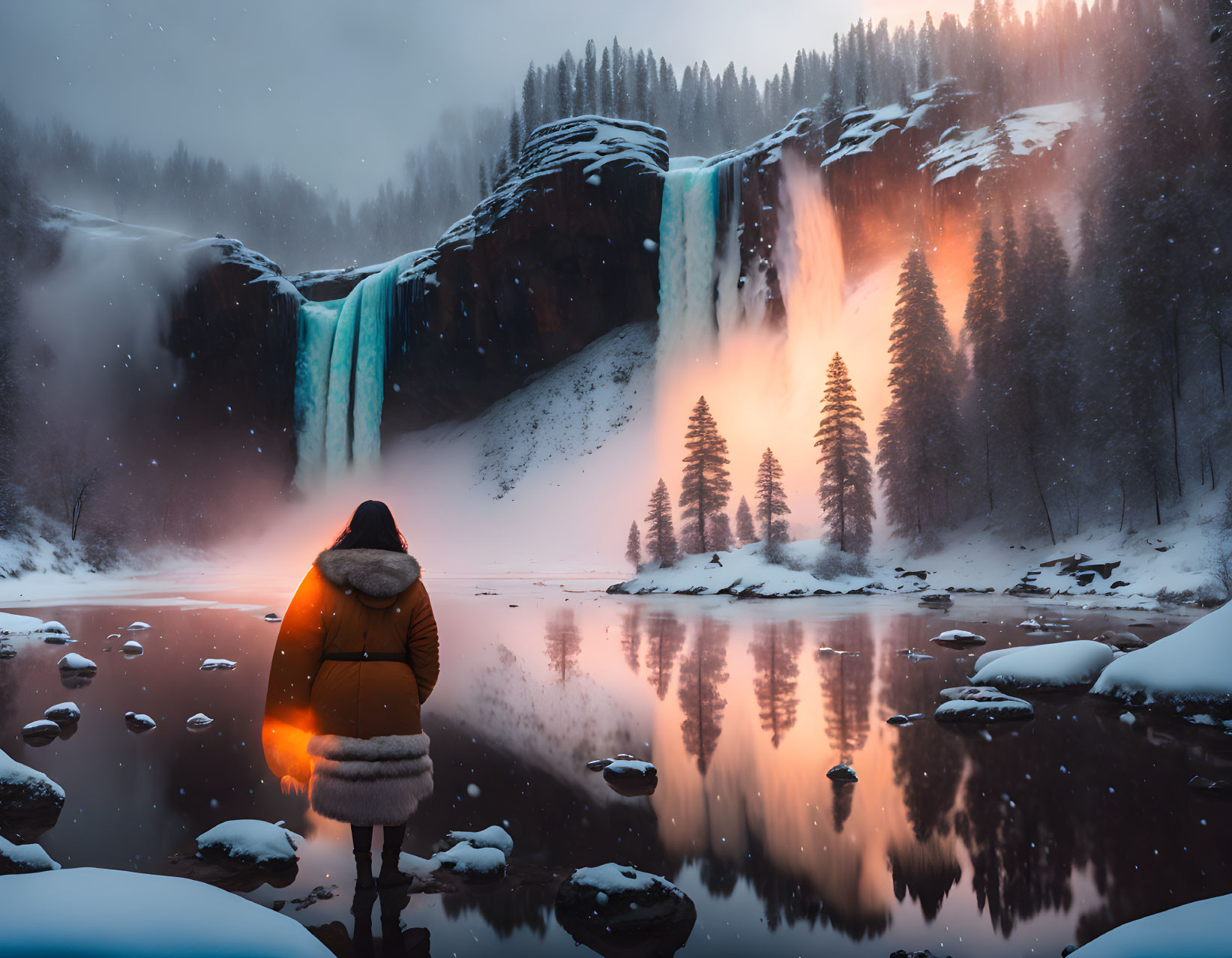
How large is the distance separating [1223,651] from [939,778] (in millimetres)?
3894

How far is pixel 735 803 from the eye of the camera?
14.6 ft

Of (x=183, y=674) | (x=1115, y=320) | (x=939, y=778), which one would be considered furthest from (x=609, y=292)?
(x=939, y=778)

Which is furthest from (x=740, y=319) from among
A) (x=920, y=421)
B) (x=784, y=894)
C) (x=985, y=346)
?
(x=784, y=894)

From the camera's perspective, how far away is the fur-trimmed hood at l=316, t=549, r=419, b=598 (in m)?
3.01

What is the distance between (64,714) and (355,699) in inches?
222

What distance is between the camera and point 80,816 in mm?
4086

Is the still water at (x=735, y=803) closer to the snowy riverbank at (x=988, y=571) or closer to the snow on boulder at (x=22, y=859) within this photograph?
the snow on boulder at (x=22, y=859)

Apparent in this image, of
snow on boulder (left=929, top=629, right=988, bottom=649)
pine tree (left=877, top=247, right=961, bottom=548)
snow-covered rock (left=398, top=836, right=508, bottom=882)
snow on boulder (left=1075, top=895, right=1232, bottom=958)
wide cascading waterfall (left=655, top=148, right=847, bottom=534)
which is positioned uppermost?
wide cascading waterfall (left=655, top=148, right=847, bottom=534)

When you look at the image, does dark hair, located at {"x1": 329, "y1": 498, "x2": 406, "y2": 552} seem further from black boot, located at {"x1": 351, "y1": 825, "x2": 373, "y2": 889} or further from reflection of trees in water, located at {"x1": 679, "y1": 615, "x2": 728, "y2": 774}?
reflection of trees in water, located at {"x1": 679, "y1": 615, "x2": 728, "y2": 774}

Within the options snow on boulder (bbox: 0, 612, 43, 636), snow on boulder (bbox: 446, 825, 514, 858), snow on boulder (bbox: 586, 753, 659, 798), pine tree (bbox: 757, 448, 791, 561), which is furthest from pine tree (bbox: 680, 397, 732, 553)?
snow on boulder (bbox: 446, 825, 514, 858)

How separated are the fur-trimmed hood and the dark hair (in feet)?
0.37

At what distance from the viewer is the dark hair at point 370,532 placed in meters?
3.25

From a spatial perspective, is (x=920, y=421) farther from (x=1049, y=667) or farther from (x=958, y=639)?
(x=1049, y=667)

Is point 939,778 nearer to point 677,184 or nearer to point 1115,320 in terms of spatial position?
point 1115,320
